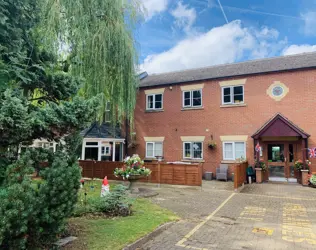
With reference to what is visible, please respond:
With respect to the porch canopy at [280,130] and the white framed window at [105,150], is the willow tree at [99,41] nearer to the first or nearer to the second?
the white framed window at [105,150]

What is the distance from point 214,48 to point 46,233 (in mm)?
20369

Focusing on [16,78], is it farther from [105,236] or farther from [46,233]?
[105,236]

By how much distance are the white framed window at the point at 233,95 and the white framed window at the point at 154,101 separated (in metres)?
4.80

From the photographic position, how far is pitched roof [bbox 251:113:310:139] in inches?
548

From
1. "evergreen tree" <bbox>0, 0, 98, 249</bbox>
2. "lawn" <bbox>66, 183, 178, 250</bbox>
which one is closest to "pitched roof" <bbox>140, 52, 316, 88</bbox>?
"lawn" <bbox>66, 183, 178, 250</bbox>

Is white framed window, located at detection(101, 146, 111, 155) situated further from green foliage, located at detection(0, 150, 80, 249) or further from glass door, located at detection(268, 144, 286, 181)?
green foliage, located at detection(0, 150, 80, 249)

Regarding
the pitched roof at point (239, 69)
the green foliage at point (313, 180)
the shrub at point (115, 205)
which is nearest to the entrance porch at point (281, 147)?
the green foliage at point (313, 180)

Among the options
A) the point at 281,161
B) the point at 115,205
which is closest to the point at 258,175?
the point at 281,161

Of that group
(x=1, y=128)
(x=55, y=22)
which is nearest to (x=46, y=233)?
(x=1, y=128)

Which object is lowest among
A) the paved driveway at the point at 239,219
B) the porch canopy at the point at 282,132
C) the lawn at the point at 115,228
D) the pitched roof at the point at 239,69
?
the paved driveway at the point at 239,219

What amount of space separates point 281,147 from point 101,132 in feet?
41.1

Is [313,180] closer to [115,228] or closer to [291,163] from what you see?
[291,163]

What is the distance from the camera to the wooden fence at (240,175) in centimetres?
1221

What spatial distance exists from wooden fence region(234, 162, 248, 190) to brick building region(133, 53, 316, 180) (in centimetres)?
132
